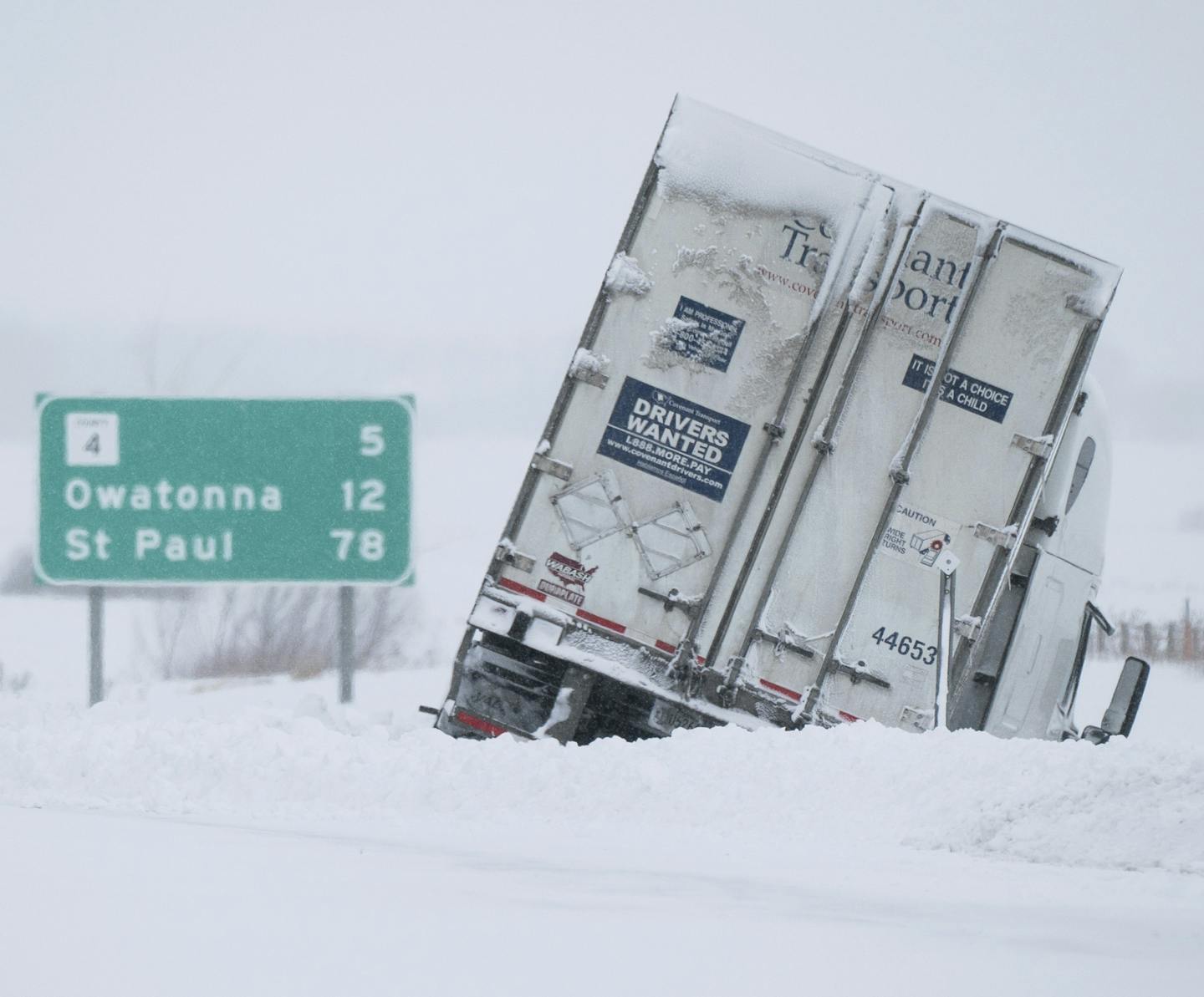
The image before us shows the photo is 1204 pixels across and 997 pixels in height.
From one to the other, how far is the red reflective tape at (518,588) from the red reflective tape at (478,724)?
81cm

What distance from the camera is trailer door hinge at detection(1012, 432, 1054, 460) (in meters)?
10.3

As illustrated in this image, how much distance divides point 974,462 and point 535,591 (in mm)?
2654

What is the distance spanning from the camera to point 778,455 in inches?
402

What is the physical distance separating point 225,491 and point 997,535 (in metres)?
6.24

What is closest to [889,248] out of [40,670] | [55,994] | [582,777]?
[582,777]

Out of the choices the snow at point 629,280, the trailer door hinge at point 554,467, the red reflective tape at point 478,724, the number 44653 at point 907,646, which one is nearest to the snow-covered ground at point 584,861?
the red reflective tape at point 478,724

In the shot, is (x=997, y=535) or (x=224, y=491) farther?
(x=224, y=491)

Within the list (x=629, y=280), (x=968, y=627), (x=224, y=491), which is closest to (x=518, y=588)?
(x=629, y=280)

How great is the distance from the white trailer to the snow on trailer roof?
1cm

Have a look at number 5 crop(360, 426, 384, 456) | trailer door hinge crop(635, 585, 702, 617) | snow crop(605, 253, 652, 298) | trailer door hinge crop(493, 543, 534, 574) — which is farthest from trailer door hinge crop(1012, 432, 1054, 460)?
number 5 crop(360, 426, 384, 456)

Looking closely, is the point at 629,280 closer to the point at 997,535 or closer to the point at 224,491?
the point at 997,535

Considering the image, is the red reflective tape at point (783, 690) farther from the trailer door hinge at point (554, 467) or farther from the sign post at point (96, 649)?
the sign post at point (96, 649)

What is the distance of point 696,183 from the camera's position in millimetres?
10281

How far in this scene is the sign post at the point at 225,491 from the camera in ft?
44.7
